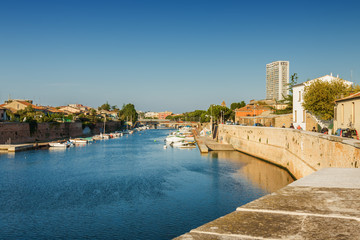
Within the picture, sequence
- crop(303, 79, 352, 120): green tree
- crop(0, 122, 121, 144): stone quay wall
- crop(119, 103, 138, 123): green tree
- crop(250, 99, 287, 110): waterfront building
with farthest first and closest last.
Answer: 1. crop(119, 103, 138, 123): green tree
2. crop(250, 99, 287, 110): waterfront building
3. crop(0, 122, 121, 144): stone quay wall
4. crop(303, 79, 352, 120): green tree

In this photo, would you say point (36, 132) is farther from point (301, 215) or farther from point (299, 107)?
point (301, 215)

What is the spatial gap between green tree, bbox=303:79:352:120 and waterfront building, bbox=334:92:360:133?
836cm

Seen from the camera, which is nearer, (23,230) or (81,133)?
(23,230)

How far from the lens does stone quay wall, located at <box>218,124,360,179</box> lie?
15378 millimetres

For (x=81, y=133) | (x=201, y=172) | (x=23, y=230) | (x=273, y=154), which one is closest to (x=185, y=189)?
(x=201, y=172)

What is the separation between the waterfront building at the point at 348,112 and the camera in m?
20.4

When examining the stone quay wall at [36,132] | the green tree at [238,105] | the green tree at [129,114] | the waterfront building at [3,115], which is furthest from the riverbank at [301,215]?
the green tree at [129,114]

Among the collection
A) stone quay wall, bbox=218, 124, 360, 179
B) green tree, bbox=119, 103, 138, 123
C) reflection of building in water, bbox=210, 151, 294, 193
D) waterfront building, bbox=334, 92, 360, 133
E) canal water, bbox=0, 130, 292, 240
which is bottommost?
canal water, bbox=0, 130, 292, 240

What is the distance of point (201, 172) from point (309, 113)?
1501 centimetres

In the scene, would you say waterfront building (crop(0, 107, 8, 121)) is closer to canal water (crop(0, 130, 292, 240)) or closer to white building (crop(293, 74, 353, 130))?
canal water (crop(0, 130, 292, 240))

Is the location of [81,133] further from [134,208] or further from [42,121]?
[134,208]

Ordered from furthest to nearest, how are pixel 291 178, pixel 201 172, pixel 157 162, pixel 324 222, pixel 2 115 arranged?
1. pixel 2 115
2. pixel 157 162
3. pixel 201 172
4. pixel 291 178
5. pixel 324 222

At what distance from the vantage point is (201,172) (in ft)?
112

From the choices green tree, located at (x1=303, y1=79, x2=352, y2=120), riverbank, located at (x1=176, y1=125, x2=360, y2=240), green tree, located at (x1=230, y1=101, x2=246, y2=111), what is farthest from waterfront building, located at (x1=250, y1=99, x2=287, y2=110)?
riverbank, located at (x1=176, y1=125, x2=360, y2=240)
